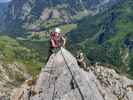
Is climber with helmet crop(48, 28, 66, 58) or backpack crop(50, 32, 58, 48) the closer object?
climber with helmet crop(48, 28, 66, 58)

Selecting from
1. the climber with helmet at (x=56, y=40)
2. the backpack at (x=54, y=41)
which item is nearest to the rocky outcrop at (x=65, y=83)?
the climber with helmet at (x=56, y=40)

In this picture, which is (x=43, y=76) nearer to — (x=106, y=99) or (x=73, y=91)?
(x=73, y=91)

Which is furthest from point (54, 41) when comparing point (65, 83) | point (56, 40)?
point (65, 83)

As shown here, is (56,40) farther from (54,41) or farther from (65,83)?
(65,83)

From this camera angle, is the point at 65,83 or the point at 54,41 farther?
the point at 54,41

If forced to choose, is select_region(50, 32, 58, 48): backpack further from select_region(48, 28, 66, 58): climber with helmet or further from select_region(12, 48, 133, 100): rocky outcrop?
select_region(12, 48, 133, 100): rocky outcrop

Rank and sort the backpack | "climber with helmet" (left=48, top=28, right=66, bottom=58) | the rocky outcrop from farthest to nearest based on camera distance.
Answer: the backpack
"climber with helmet" (left=48, top=28, right=66, bottom=58)
the rocky outcrop

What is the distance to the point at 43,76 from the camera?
47.6 meters

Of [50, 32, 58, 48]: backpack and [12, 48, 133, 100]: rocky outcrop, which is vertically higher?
[50, 32, 58, 48]: backpack

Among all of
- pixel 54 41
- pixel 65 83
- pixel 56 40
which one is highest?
pixel 56 40

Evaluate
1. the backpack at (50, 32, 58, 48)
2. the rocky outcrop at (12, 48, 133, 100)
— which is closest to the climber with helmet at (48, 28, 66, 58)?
the backpack at (50, 32, 58, 48)

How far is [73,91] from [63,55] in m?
5.18

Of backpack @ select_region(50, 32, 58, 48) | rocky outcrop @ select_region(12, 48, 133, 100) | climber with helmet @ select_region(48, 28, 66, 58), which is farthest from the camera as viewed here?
backpack @ select_region(50, 32, 58, 48)

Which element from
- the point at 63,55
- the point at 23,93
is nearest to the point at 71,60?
the point at 63,55
